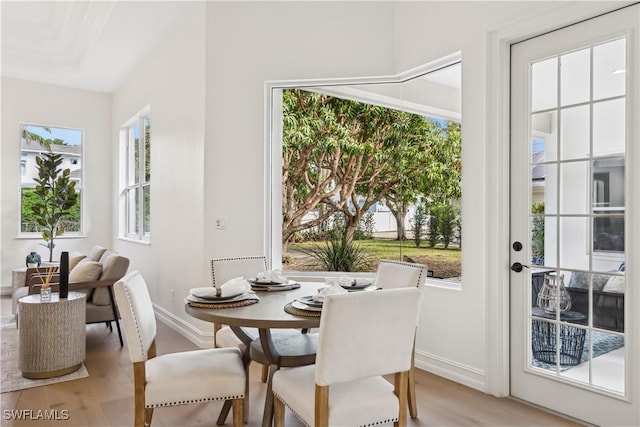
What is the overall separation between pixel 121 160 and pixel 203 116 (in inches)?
135

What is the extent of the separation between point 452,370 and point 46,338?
111 inches

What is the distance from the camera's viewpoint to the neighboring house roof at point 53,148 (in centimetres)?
643

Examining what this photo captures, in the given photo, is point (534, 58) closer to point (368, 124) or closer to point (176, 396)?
point (368, 124)

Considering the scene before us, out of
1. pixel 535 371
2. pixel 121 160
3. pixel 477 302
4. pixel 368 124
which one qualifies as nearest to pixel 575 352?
pixel 535 371

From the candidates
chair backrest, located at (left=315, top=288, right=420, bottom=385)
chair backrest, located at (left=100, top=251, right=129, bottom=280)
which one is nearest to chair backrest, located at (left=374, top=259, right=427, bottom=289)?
chair backrest, located at (left=315, top=288, right=420, bottom=385)

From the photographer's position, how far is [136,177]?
623 cm

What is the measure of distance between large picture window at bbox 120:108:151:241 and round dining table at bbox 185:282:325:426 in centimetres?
340

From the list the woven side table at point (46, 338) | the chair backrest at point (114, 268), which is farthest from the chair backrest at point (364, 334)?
the chair backrest at point (114, 268)

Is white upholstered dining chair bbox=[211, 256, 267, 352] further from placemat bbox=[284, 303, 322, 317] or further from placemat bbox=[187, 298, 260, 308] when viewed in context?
placemat bbox=[284, 303, 322, 317]

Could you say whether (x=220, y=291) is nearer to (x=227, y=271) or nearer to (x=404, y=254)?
(x=227, y=271)

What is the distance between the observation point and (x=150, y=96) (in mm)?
5297

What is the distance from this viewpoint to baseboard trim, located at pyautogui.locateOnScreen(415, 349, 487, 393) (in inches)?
118

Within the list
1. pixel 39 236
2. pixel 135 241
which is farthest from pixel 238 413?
pixel 39 236

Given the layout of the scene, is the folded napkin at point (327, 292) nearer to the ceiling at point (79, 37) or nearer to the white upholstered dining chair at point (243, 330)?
the white upholstered dining chair at point (243, 330)
